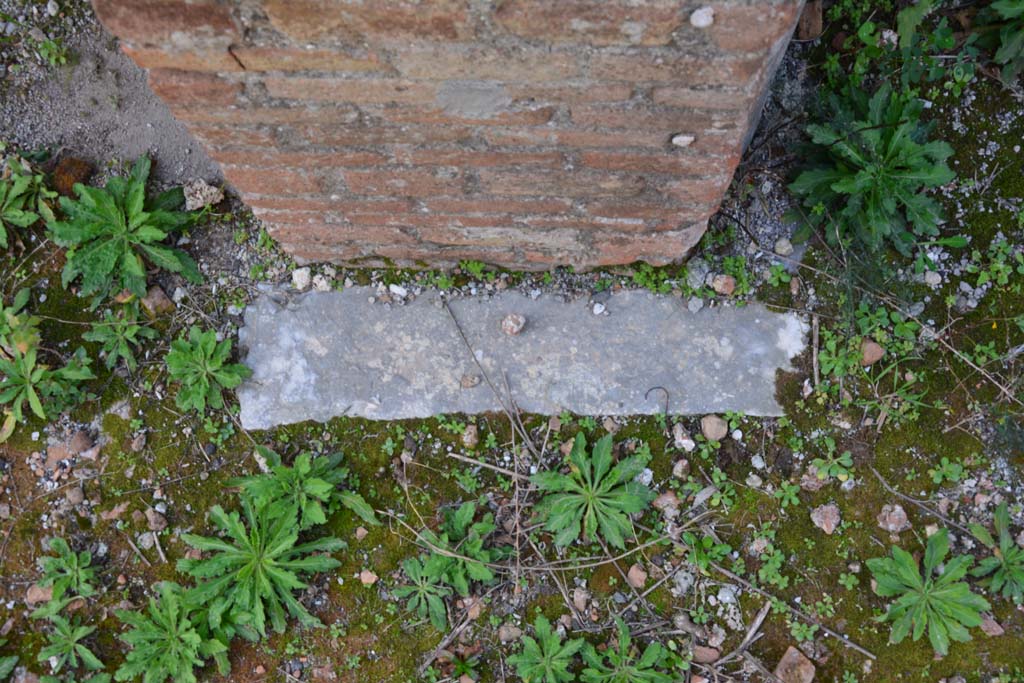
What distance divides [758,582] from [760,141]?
5.93 ft

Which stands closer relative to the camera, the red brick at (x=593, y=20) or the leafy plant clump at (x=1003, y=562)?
the red brick at (x=593, y=20)

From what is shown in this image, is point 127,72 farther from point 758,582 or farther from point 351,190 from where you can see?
point 758,582

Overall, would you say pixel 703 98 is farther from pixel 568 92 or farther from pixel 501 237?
pixel 501 237

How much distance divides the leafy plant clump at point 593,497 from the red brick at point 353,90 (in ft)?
4.75

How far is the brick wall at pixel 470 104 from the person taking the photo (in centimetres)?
175

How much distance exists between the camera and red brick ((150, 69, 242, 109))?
1.95m

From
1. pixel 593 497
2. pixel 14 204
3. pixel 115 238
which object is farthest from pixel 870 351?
pixel 14 204

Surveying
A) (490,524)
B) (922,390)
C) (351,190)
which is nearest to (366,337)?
(351,190)

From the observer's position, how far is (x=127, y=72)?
312 cm

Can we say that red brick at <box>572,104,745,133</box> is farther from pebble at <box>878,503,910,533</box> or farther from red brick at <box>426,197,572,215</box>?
pebble at <box>878,503,910,533</box>

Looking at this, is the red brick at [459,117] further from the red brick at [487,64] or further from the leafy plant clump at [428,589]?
the leafy plant clump at [428,589]

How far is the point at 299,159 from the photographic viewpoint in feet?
7.39

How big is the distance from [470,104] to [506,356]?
3.90ft

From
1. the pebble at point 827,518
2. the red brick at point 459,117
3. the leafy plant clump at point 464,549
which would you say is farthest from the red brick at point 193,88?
the pebble at point 827,518
